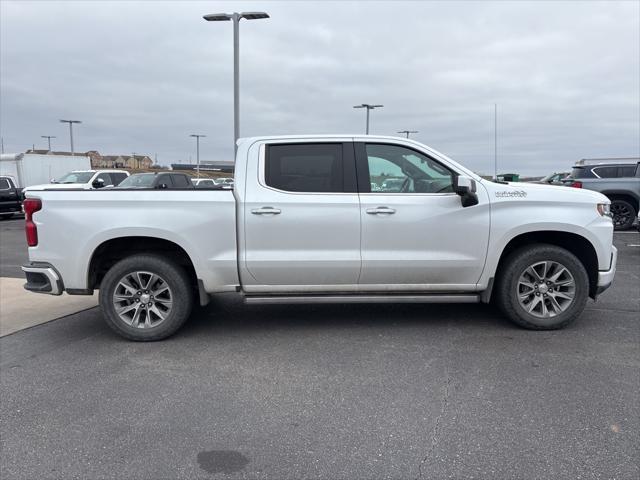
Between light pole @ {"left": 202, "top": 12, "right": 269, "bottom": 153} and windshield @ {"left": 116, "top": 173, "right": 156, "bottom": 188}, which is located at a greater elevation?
light pole @ {"left": 202, "top": 12, "right": 269, "bottom": 153}

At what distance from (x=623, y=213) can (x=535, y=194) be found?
10.8m

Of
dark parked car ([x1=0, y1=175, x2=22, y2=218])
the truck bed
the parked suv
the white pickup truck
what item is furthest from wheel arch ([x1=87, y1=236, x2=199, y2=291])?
dark parked car ([x1=0, y1=175, x2=22, y2=218])

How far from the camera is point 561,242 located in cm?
538

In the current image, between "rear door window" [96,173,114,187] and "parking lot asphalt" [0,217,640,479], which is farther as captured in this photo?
"rear door window" [96,173,114,187]

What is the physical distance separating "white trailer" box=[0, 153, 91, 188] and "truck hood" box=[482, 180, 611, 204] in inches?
943

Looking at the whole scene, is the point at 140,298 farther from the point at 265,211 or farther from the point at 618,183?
the point at 618,183

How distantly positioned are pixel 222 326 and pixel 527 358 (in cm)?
298

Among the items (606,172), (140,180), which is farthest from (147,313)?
(140,180)

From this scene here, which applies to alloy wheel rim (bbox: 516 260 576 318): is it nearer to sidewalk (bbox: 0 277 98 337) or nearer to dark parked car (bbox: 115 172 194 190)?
sidewalk (bbox: 0 277 98 337)

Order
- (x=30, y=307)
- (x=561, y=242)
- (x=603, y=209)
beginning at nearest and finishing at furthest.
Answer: (x=603, y=209)
(x=561, y=242)
(x=30, y=307)

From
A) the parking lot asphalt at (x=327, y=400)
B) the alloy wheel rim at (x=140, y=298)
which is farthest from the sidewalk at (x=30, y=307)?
the alloy wheel rim at (x=140, y=298)

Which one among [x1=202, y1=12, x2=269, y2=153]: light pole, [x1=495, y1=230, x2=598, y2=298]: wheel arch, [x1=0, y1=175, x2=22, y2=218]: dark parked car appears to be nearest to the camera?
[x1=495, y1=230, x2=598, y2=298]: wheel arch

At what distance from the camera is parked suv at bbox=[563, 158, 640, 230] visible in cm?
1377

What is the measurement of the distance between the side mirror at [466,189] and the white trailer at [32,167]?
78.1ft
